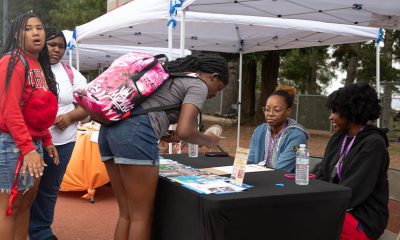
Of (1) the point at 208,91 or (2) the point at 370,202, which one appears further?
(2) the point at 370,202

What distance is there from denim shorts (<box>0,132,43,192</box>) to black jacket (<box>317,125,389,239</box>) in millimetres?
1795

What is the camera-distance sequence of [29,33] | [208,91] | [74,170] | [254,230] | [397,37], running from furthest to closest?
[397,37]
[74,170]
[29,33]
[208,91]
[254,230]

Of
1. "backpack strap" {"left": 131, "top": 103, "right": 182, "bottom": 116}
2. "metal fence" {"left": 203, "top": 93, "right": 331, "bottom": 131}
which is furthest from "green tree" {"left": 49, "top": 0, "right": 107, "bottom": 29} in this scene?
"backpack strap" {"left": 131, "top": 103, "right": 182, "bottom": 116}

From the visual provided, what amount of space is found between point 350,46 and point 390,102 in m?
6.42

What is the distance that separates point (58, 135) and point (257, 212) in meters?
1.78

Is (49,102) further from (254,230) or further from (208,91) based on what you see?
(254,230)

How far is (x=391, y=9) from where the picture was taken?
15.4ft

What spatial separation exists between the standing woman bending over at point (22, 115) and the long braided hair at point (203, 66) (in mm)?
760

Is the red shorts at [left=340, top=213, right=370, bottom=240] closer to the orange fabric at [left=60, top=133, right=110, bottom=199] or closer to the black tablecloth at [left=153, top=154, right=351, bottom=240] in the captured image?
the black tablecloth at [left=153, top=154, right=351, bottom=240]

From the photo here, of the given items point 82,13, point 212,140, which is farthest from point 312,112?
point 212,140

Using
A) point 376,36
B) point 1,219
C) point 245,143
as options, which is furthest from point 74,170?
point 245,143

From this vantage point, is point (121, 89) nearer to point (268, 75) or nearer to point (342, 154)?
point (342, 154)

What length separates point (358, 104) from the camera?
273 centimetres

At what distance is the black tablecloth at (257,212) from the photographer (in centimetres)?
200
